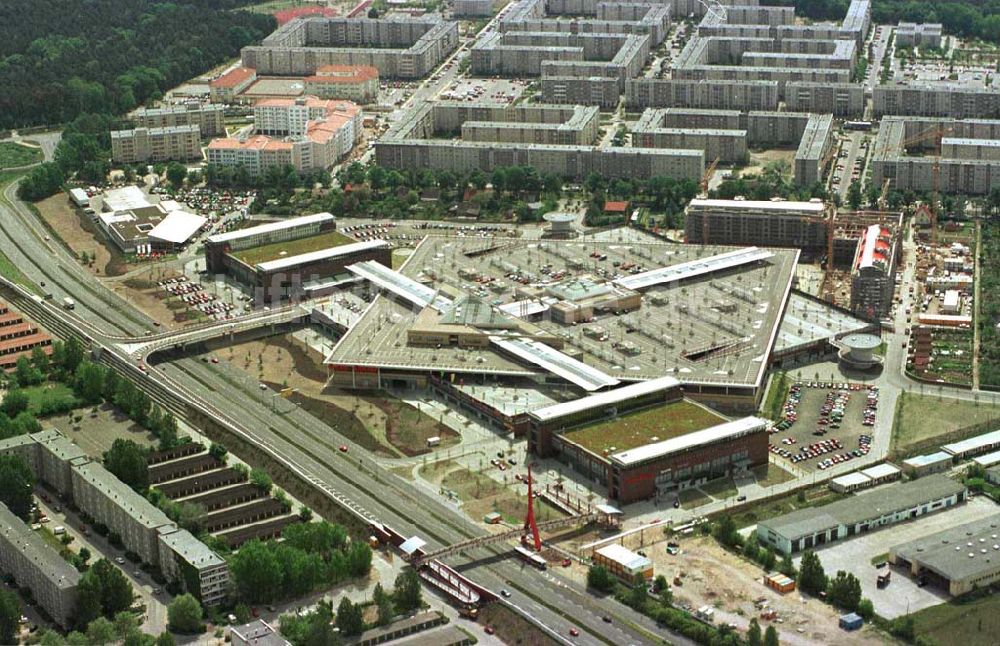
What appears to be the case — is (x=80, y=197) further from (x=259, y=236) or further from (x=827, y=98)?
(x=827, y=98)

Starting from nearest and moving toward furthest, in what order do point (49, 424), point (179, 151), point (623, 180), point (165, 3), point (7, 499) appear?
point (7, 499)
point (49, 424)
point (623, 180)
point (179, 151)
point (165, 3)

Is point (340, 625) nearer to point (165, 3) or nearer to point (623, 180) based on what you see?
point (623, 180)

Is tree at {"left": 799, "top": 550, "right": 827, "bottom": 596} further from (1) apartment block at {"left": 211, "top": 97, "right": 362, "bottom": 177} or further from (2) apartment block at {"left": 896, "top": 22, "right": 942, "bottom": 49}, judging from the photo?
(2) apartment block at {"left": 896, "top": 22, "right": 942, "bottom": 49}

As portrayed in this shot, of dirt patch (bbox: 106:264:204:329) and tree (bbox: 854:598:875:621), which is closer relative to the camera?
tree (bbox: 854:598:875:621)

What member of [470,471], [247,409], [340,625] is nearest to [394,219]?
[247,409]

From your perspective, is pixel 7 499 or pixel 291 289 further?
→ pixel 291 289

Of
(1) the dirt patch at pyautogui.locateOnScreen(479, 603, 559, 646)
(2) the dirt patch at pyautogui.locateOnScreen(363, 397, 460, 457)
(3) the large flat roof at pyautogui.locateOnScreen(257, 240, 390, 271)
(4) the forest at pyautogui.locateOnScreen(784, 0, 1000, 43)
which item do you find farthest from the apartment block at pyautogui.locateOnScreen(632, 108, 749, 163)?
(1) the dirt patch at pyautogui.locateOnScreen(479, 603, 559, 646)
